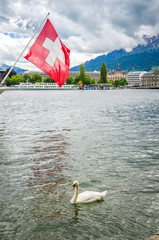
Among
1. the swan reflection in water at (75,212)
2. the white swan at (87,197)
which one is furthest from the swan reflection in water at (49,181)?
the white swan at (87,197)

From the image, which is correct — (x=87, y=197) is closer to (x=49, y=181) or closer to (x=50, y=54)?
(x=49, y=181)

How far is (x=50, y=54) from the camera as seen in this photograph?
43.5ft

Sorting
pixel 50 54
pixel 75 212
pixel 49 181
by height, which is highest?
pixel 50 54

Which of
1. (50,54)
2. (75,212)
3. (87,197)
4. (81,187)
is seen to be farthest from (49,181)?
(50,54)

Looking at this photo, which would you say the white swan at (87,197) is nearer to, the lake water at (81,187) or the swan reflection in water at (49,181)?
the lake water at (81,187)

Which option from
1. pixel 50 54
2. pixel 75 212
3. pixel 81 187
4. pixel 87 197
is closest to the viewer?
pixel 75 212

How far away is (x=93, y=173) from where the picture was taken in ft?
37.0

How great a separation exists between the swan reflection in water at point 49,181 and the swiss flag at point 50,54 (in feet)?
12.5

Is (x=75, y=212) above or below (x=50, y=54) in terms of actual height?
below

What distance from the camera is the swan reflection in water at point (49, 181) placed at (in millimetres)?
7980

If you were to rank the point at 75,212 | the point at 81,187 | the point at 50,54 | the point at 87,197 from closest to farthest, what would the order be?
the point at 75,212, the point at 87,197, the point at 81,187, the point at 50,54

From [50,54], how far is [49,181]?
6.39 meters

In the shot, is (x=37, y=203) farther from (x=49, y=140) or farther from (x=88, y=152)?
(x=49, y=140)

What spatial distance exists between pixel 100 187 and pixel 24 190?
2.74m
